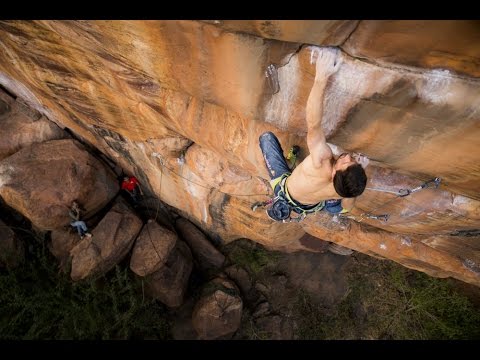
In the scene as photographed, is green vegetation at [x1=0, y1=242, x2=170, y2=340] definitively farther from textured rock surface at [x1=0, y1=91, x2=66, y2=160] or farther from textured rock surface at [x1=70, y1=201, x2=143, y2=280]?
textured rock surface at [x1=0, y1=91, x2=66, y2=160]

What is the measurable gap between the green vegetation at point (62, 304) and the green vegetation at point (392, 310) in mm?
4355

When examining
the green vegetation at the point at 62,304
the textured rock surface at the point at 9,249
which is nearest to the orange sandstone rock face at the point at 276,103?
the textured rock surface at the point at 9,249

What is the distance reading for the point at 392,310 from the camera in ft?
24.8

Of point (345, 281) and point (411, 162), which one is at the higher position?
point (411, 162)

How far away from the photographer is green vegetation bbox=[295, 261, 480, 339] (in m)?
6.85

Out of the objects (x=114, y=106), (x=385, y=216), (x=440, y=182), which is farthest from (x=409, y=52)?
(x=114, y=106)

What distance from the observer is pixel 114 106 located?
5031mm

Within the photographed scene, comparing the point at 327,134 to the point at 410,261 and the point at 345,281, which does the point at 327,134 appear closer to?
the point at 410,261

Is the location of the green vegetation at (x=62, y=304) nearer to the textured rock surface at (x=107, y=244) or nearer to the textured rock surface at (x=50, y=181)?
the textured rock surface at (x=107, y=244)

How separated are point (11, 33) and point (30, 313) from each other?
524cm

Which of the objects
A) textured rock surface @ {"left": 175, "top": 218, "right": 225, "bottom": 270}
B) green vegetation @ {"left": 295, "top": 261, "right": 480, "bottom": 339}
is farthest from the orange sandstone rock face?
green vegetation @ {"left": 295, "top": 261, "right": 480, "bottom": 339}

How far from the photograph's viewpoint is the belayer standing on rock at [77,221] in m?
6.27

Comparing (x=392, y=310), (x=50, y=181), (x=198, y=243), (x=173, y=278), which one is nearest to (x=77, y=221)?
(x=50, y=181)

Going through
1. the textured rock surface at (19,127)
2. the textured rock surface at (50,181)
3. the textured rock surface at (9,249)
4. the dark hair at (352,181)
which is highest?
the dark hair at (352,181)
